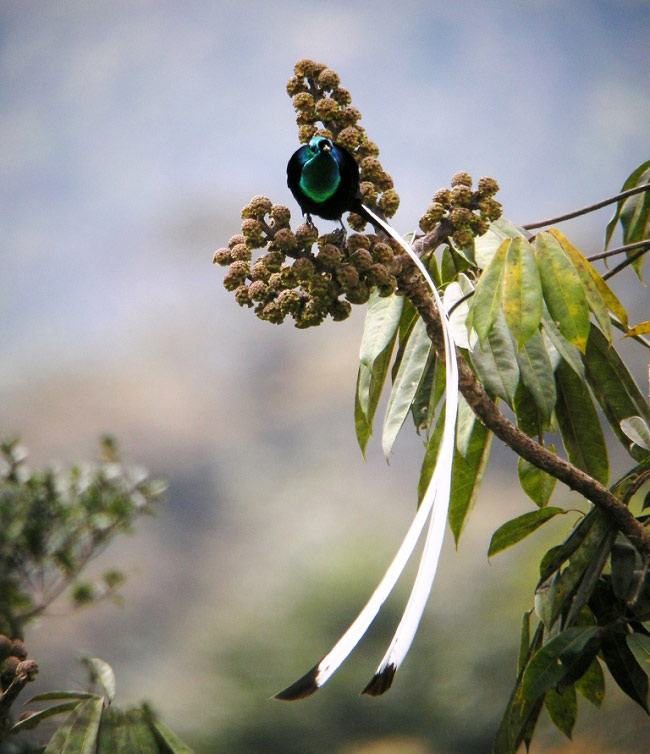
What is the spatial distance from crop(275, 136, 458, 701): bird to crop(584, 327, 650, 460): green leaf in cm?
37

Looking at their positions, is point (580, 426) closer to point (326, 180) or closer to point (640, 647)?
point (640, 647)

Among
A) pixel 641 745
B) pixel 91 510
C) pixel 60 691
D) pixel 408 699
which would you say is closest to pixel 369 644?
pixel 408 699

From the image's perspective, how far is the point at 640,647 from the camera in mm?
984

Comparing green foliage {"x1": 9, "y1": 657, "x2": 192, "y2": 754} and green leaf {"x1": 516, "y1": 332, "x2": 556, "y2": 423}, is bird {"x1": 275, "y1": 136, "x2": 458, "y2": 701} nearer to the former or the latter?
green leaf {"x1": 516, "y1": 332, "x2": 556, "y2": 423}

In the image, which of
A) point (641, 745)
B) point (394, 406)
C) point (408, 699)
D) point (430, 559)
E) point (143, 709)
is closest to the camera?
point (430, 559)

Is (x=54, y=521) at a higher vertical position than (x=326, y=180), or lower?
lower

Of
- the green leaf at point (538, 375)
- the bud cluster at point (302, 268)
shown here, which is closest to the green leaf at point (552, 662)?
the green leaf at point (538, 375)

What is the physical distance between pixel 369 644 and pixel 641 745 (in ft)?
3.33

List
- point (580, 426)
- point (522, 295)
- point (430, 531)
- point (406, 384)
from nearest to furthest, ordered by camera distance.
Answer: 1. point (430, 531)
2. point (522, 295)
3. point (406, 384)
4. point (580, 426)

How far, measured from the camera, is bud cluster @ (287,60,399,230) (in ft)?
2.84

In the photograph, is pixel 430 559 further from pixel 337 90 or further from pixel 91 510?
pixel 337 90

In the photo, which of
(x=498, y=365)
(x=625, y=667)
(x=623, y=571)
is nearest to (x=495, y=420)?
(x=498, y=365)

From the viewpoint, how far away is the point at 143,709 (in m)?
0.95

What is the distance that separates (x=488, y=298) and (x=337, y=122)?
10.1 inches
